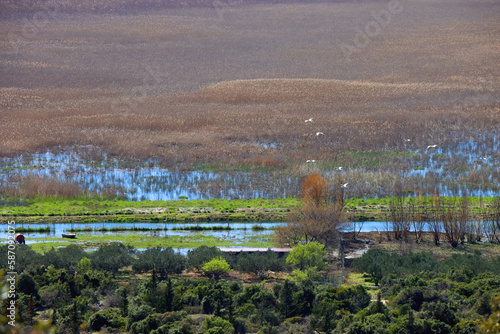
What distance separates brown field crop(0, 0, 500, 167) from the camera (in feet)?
209

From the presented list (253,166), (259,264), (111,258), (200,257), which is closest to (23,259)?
(111,258)

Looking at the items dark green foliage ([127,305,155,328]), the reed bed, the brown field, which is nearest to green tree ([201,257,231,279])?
dark green foliage ([127,305,155,328])

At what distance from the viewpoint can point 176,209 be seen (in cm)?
4419

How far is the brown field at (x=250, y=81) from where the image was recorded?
63594mm

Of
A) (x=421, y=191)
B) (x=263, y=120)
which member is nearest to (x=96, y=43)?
(x=263, y=120)

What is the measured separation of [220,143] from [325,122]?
1298cm

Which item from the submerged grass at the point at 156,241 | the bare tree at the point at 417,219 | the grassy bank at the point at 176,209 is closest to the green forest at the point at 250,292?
the submerged grass at the point at 156,241

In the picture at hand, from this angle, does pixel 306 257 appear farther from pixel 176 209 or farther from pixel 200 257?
pixel 176 209

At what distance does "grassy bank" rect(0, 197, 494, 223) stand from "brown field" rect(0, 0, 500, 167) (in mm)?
10174

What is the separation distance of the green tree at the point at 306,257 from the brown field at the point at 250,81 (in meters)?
22.7

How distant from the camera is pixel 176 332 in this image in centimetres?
2122

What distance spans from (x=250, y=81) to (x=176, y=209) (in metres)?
49.2

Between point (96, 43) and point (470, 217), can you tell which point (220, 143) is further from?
point (96, 43)

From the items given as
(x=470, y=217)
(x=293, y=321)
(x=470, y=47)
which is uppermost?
(x=470, y=47)
